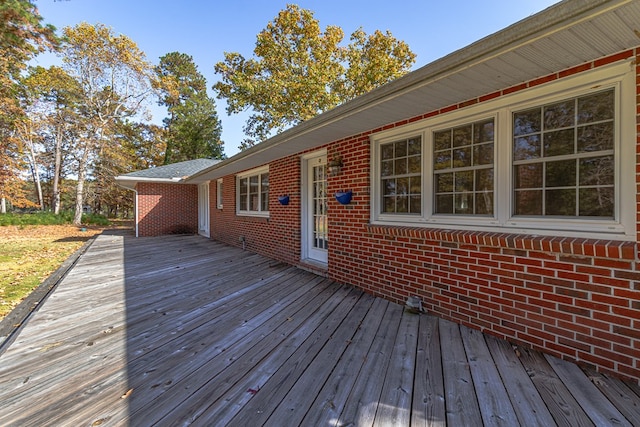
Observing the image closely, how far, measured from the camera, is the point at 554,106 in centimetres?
242

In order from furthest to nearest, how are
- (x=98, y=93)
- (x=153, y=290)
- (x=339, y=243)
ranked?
(x=98, y=93), (x=339, y=243), (x=153, y=290)

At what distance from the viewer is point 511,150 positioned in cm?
267

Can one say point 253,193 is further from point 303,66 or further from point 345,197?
point 303,66

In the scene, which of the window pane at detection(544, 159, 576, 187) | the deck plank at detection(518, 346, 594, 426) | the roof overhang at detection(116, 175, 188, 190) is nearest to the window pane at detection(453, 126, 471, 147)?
the window pane at detection(544, 159, 576, 187)

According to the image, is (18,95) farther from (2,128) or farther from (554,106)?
(554,106)

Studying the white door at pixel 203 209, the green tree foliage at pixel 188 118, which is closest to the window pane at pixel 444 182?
the white door at pixel 203 209

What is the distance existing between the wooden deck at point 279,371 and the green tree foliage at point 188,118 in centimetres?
2306

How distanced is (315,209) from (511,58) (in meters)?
3.96

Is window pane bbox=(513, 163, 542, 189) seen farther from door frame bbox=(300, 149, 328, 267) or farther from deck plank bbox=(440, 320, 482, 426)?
door frame bbox=(300, 149, 328, 267)

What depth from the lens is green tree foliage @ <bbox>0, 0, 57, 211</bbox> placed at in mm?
9422

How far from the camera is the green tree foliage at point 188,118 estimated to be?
24078 mm

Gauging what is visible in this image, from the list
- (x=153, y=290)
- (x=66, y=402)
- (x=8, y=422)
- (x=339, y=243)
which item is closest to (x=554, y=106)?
(x=339, y=243)

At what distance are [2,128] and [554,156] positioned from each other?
78.2 ft

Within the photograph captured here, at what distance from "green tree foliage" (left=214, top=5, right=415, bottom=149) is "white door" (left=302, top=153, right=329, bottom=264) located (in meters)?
9.15
